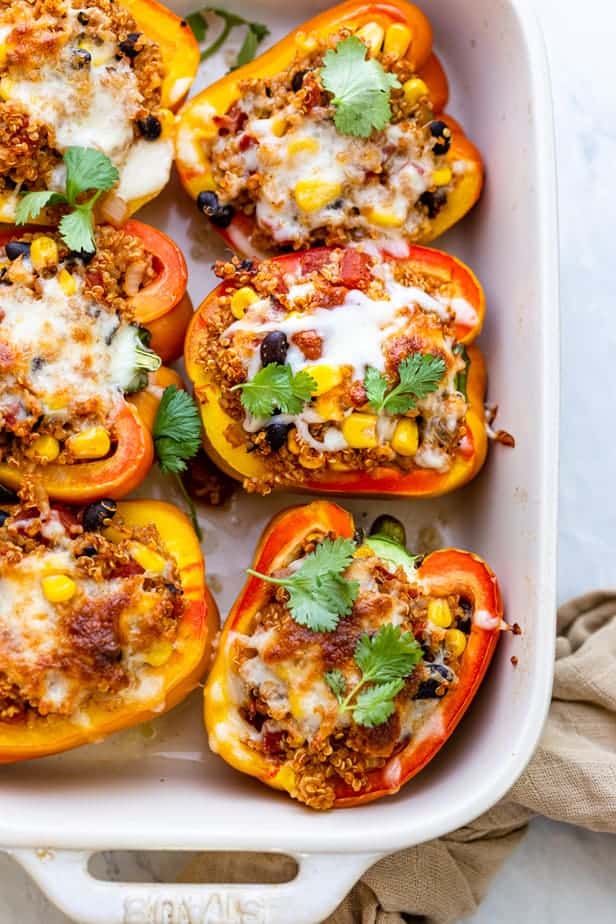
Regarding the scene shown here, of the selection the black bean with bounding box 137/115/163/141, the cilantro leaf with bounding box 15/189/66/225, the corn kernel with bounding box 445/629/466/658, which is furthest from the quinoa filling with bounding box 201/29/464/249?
the corn kernel with bounding box 445/629/466/658

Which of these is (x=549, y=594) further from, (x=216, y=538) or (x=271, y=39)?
(x=271, y=39)

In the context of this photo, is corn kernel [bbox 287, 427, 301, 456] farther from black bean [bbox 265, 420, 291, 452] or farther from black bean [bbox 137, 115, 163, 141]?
black bean [bbox 137, 115, 163, 141]

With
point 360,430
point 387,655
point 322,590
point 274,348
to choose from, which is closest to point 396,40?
point 274,348

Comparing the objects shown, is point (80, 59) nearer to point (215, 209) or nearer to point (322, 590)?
point (215, 209)

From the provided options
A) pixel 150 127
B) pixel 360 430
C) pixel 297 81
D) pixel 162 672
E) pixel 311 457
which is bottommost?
pixel 162 672

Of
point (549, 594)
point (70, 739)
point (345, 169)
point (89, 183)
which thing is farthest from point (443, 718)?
point (89, 183)

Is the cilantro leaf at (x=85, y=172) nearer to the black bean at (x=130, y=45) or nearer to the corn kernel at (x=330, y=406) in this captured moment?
the black bean at (x=130, y=45)
